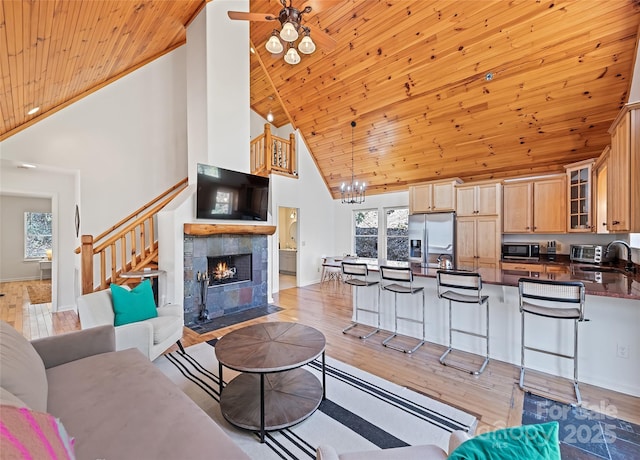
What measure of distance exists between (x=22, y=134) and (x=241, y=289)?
167 inches

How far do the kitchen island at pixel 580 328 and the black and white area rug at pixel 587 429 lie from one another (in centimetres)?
41

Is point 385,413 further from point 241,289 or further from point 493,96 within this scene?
point 493,96

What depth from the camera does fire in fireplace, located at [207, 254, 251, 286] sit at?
15.2 feet

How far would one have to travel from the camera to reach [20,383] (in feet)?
4.09

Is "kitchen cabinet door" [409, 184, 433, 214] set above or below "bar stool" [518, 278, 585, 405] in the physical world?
above

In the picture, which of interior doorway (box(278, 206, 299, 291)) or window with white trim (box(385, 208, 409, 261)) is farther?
interior doorway (box(278, 206, 299, 291))

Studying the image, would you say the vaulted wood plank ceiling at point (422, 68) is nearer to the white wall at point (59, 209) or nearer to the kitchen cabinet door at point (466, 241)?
the kitchen cabinet door at point (466, 241)

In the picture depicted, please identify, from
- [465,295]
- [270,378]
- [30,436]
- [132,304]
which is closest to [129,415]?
[30,436]

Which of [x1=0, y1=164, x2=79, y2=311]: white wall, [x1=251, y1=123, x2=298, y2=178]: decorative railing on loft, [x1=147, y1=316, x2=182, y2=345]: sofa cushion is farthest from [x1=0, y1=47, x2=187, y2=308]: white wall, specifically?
[x1=147, y1=316, x2=182, y2=345]: sofa cushion

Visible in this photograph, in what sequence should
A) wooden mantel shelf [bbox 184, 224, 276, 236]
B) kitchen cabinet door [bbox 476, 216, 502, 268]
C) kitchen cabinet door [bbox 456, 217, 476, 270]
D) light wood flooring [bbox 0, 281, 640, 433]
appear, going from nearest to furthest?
light wood flooring [bbox 0, 281, 640, 433]
wooden mantel shelf [bbox 184, 224, 276, 236]
kitchen cabinet door [bbox 476, 216, 502, 268]
kitchen cabinet door [bbox 456, 217, 476, 270]

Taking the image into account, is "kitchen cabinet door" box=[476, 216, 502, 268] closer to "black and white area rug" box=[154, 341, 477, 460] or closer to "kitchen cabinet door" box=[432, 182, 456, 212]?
"kitchen cabinet door" box=[432, 182, 456, 212]

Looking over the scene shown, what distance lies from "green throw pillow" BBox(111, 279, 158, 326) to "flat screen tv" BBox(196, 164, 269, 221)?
5.00 feet

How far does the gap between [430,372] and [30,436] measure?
292 cm

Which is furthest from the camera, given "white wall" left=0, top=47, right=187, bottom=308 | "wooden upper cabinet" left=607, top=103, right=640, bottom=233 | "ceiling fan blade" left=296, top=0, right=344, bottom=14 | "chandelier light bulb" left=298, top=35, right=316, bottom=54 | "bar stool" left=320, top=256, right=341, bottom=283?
"bar stool" left=320, top=256, right=341, bottom=283
